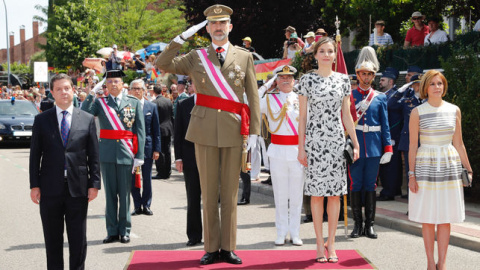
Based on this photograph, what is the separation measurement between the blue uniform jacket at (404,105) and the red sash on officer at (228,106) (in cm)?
402

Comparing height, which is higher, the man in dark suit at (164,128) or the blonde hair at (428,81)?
the blonde hair at (428,81)

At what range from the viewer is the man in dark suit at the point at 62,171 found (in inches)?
233

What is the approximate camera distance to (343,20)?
22203 millimetres

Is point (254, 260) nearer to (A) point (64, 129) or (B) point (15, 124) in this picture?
(A) point (64, 129)

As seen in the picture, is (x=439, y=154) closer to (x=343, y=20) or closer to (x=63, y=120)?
(x=63, y=120)

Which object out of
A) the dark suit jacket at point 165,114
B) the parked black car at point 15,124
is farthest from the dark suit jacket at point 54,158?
the parked black car at point 15,124

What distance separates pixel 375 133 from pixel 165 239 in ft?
9.87

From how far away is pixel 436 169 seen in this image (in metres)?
6.41

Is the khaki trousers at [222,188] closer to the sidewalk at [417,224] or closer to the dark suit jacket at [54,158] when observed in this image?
the dark suit jacket at [54,158]

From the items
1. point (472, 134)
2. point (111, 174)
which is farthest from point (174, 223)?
point (472, 134)

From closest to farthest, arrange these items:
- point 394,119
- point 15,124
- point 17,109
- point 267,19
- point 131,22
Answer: point 394,119
point 15,124
point 17,109
point 267,19
point 131,22

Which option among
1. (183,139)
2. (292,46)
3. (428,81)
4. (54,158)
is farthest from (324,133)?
(292,46)

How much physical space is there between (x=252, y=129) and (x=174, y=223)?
3448 mm

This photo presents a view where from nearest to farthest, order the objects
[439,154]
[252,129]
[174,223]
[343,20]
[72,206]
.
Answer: [72,206], [439,154], [252,129], [174,223], [343,20]
